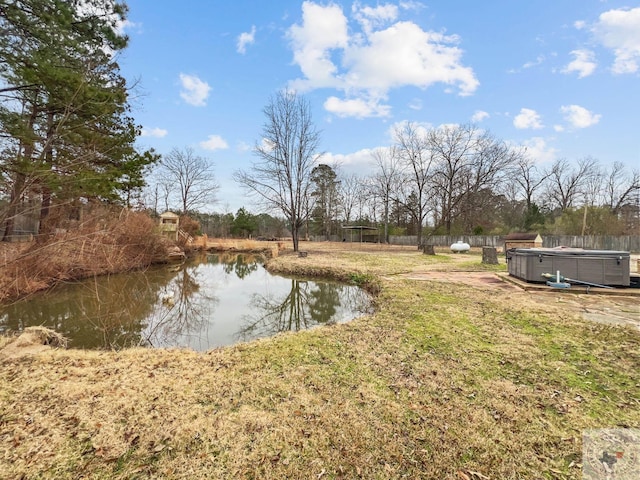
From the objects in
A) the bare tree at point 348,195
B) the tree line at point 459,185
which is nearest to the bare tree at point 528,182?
the tree line at point 459,185

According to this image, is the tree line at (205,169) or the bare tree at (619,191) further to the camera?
the bare tree at (619,191)

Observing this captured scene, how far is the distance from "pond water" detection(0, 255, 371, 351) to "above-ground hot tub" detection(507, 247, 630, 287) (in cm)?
398

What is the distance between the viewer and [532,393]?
2.40m

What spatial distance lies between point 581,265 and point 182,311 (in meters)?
9.02

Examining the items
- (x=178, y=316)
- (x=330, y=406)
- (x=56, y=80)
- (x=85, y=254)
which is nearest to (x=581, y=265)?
(x=330, y=406)

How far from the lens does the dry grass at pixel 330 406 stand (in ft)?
5.59

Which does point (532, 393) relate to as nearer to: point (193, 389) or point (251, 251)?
point (193, 389)

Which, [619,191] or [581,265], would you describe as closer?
[581,265]

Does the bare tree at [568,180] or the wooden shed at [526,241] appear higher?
the bare tree at [568,180]

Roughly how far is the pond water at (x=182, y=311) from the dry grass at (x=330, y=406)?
1384mm

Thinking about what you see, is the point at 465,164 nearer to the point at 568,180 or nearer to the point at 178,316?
the point at 568,180

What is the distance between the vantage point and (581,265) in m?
6.15

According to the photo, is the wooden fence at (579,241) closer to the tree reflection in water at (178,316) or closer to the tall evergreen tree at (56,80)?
the tree reflection in water at (178,316)

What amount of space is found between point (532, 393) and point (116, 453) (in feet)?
10.4
